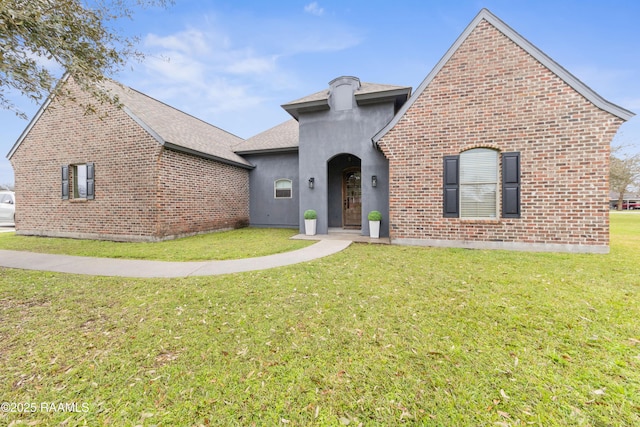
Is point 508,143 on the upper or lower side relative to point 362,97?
lower

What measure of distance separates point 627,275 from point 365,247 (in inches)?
203

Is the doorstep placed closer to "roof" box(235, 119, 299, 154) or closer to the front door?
the front door

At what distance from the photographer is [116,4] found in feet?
18.0

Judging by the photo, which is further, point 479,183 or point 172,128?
point 172,128

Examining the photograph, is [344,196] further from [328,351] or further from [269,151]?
[328,351]

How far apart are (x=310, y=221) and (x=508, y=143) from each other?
21.9 feet

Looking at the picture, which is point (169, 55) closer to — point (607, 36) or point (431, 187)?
point (431, 187)

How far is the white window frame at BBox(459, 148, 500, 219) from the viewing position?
7070 millimetres

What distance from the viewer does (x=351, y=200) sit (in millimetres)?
12062

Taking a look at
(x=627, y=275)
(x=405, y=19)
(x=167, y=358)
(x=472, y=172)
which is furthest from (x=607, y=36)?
(x=167, y=358)

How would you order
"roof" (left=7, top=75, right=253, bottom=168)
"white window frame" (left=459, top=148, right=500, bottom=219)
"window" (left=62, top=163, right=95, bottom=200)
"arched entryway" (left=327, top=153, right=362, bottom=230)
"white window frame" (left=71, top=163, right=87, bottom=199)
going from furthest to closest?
"arched entryway" (left=327, top=153, right=362, bottom=230), "white window frame" (left=71, top=163, right=87, bottom=199), "window" (left=62, top=163, right=95, bottom=200), "roof" (left=7, top=75, right=253, bottom=168), "white window frame" (left=459, top=148, right=500, bottom=219)

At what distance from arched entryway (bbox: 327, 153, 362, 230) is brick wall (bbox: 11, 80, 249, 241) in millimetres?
5295

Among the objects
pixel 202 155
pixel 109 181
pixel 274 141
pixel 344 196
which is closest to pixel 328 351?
pixel 344 196

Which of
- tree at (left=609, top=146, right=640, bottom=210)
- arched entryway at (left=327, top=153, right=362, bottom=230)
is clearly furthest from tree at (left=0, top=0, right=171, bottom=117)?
tree at (left=609, top=146, right=640, bottom=210)
